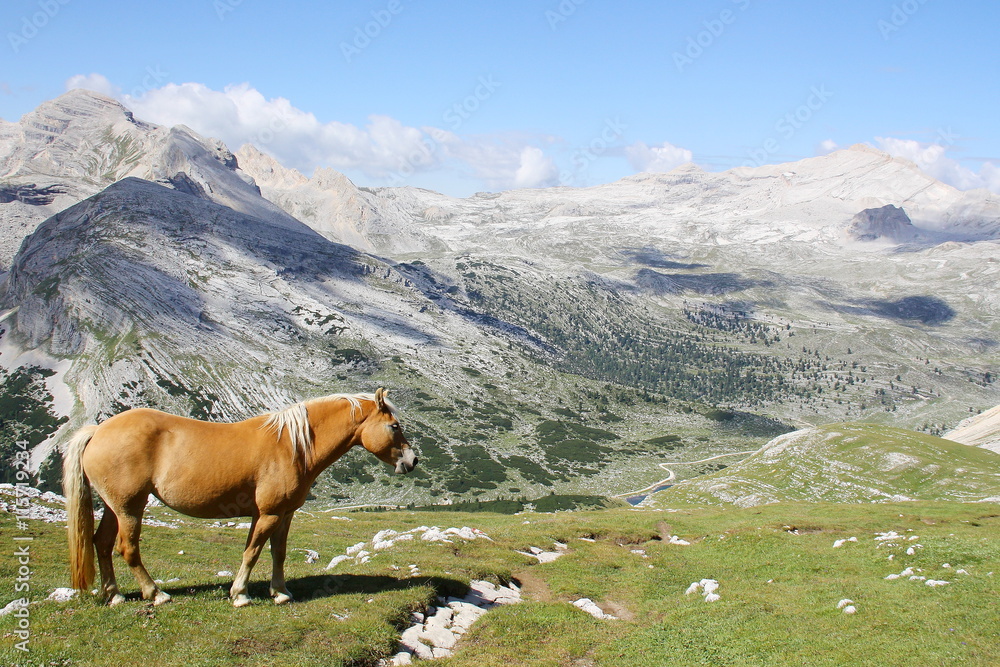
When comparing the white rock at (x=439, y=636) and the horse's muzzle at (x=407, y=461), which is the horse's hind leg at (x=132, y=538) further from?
the white rock at (x=439, y=636)

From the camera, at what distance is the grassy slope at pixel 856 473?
346 ft

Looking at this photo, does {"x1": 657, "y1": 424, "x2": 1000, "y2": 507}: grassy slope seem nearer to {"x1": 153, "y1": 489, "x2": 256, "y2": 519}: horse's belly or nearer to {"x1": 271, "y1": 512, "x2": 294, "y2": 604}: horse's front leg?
{"x1": 271, "y1": 512, "x2": 294, "y2": 604}: horse's front leg

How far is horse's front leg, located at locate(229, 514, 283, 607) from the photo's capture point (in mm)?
16703

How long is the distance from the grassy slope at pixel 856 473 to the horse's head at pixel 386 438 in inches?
4307

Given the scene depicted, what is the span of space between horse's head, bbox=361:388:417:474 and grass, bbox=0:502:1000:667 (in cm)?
466

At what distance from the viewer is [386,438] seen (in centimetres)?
1783

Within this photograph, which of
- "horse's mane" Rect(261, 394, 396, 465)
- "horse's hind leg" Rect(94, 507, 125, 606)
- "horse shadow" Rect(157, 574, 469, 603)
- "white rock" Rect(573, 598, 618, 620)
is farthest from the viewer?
"white rock" Rect(573, 598, 618, 620)

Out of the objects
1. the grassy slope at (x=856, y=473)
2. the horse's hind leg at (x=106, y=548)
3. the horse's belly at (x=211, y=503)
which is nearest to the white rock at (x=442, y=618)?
the horse's belly at (x=211, y=503)

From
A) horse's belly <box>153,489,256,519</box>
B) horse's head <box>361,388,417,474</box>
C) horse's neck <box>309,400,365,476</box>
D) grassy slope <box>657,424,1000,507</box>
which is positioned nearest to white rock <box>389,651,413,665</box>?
horse's head <box>361,388,417,474</box>

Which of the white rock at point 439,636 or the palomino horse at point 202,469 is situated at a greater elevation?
the palomino horse at point 202,469

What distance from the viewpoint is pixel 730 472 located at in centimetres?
14375

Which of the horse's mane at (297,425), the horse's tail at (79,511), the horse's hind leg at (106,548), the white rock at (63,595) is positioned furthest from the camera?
the horse's mane at (297,425)

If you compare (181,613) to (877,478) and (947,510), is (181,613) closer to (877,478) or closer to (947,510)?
(947,510)

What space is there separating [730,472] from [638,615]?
131622 mm
